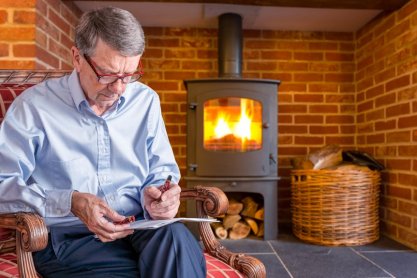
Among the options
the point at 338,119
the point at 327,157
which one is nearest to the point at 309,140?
the point at 338,119

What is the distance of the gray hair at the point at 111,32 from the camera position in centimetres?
111

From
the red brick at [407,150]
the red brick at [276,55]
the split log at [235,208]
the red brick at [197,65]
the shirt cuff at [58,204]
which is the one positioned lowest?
the split log at [235,208]

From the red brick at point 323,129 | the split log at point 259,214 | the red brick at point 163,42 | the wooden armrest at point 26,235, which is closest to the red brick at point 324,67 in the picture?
the red brick at point 323,129

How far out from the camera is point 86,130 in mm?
1237

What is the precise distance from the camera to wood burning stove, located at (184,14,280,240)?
8.61 ft

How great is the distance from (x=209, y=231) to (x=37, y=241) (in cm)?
55

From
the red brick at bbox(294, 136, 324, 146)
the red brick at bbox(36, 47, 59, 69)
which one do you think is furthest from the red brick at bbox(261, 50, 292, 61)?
the red brick at bbox(36, 47, 59, 69)

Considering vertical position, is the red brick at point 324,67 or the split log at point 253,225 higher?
the red brick at point 324,67

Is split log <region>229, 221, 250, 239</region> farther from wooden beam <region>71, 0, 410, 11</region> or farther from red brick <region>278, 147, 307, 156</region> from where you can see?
wooden beam <region>71, 0, 410, 11</region>

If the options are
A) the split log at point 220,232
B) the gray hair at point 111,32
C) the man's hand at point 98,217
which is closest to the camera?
the man's hand at point 98,217

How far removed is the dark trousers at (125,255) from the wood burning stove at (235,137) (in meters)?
1.49

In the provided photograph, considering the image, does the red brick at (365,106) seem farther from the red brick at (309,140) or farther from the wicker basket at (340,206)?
the wicker basket at (340,206)

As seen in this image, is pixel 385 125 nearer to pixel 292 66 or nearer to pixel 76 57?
pixel 292 66

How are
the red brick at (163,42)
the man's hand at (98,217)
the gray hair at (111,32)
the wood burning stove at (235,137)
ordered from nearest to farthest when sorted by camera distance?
the man's hand at (98,217) < the gray hair at (111,32) < the wood burning stove at (235,137) < the red brick at (163,42)
